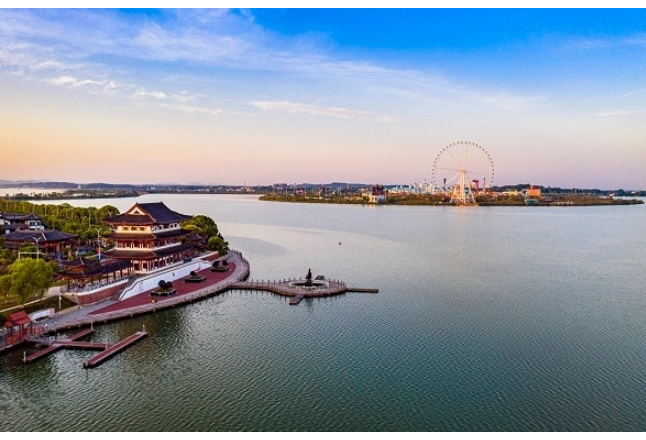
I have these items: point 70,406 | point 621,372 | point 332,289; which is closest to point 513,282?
point 332,289

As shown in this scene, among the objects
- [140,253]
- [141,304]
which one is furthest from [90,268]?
[140,253]

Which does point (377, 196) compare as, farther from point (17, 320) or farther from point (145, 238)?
point (17, 320)

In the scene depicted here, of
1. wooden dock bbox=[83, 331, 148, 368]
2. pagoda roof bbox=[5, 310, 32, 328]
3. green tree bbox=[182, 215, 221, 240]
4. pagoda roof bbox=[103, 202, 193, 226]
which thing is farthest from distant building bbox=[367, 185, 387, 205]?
pagoda roof bbox=[5, 310, 32, 328]

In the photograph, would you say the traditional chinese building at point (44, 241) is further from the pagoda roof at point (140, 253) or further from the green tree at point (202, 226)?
the green tree at point (202, 226)

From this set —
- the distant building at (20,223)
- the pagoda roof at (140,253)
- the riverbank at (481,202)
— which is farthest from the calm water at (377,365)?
the riverbank at (481,202)

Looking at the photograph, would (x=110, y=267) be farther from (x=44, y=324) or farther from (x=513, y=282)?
(x=513, y=282)
